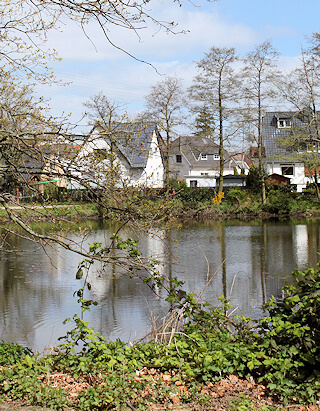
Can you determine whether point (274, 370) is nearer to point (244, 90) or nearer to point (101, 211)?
point (101, 211)

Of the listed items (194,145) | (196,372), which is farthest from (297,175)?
(196,372)

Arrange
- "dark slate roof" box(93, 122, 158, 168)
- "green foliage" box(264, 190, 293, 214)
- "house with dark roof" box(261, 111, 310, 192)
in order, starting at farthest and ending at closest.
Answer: "house with dark roof" box(261, 111, 310, 192), "green foliage" box(264, 190, 293, 214), "dark slate roof" box(93, 122, 158, 168)

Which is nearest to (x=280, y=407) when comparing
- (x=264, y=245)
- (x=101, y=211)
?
(x=101, y=211)

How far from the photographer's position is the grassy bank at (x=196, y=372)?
13.9 feet

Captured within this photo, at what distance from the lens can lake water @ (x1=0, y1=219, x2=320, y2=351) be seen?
28.3 ft

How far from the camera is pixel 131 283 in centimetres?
1262

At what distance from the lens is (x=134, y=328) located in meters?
8.58

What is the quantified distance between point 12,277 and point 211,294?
5.86m

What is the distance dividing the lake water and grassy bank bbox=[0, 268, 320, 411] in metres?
1.36

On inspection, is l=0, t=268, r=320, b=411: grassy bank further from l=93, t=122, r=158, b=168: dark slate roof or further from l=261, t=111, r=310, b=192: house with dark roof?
l=261, t=111, r=310, b=192: house with dark roof

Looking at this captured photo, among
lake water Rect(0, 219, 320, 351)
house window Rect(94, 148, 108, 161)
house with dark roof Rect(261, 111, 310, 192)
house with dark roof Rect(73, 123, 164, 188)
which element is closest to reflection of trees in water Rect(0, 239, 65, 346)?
lake water Rect(0, 219, 320, 351)

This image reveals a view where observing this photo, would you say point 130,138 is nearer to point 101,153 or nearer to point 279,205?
point 101,153

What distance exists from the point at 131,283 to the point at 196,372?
7.94 meters

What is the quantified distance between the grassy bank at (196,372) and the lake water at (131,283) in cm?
136
